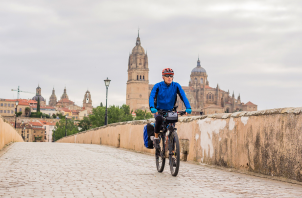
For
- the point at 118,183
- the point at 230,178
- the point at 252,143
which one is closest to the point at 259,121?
the point at 252,143

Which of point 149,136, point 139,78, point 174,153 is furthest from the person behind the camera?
point 139,78

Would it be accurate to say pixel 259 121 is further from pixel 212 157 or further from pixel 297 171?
pixel 212 157

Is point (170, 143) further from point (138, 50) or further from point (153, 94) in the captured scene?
point (138, 50)

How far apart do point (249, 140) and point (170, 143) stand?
1416mm

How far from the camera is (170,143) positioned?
6602 mm

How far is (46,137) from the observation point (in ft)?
511

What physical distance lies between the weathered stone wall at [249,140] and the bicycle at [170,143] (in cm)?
126

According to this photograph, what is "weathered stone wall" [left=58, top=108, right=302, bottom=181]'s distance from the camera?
19.4 ft

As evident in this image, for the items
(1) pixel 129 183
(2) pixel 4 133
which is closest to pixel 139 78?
(2) pixel 4 133

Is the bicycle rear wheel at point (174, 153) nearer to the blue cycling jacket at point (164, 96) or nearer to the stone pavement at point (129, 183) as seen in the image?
the stone pavement at point (129, 183)

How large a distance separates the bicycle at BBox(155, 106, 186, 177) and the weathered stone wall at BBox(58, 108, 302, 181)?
1.26 meters

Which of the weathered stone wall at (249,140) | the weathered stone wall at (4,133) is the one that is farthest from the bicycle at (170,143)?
the weathered stone wall at (4,133)

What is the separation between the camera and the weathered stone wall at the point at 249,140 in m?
5.92

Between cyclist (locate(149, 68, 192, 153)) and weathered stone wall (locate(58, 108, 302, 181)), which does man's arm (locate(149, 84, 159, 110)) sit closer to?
cyclist (locate(149, 68, 192, 153))
